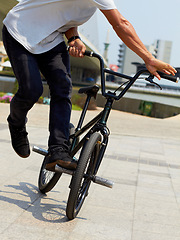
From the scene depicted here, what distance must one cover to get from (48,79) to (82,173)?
2.54ft

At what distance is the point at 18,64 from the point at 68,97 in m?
0.44

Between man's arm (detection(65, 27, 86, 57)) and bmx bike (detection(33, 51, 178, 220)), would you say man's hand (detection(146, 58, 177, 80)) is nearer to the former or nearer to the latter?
bmx bike (detection(33, 51, 178, 220))

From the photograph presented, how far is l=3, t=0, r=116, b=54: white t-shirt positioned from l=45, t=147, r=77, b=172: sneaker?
0.74m

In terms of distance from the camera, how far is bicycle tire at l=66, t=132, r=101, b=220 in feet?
8.87

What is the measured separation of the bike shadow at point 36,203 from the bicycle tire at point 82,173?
0.14 m

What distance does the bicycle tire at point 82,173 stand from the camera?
8.87ft

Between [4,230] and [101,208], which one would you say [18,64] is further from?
[101,208]

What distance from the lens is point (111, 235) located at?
8.97 ft

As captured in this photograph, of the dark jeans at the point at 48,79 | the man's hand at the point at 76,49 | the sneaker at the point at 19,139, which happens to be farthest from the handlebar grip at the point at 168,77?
the sneaker at the point at 19,139

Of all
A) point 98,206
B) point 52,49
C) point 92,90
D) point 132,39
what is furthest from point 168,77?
point 98,206

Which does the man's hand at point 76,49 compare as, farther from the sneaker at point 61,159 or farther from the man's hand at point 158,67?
the sneaker at point 61,159

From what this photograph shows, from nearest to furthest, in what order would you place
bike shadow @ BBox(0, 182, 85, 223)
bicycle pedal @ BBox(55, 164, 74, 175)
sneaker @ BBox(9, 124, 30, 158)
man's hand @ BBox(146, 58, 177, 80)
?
man's hand @ BBox(146, 58, 177, 80) < bicycle pedal @ BBox(55, 164, 74, 175) < bike shadow @ BBox(0, 182, 85, 223) < sneaker @ BBox(9, 124, 30, 158)

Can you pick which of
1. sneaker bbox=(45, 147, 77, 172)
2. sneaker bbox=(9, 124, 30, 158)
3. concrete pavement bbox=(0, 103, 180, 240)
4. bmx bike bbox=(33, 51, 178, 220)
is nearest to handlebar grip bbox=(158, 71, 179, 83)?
bmx bike bbox=(33, 51, 178, 220)

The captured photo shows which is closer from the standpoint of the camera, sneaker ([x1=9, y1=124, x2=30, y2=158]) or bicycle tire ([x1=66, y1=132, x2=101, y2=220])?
bicycle tire ([x1=66, y1=132, x2=101, y2=220])
